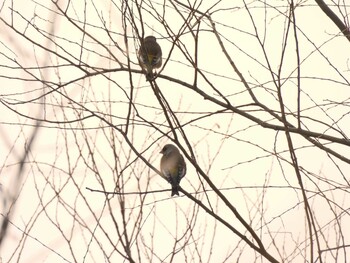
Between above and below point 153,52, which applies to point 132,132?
below

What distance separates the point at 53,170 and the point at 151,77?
230cm

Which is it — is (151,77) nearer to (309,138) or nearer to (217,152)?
(309,138)

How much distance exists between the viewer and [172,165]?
3.35 meters

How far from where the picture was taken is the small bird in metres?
3.26

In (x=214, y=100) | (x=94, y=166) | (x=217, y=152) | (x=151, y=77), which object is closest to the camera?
(x=151, y=77)

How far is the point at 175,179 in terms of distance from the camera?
324cm

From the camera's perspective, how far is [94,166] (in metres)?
3.16

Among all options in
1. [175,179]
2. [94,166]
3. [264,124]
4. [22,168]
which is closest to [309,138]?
[264,124]

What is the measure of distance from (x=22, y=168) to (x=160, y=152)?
138 cm

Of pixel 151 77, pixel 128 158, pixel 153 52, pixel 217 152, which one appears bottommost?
pixel 151 77

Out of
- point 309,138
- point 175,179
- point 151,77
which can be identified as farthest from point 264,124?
point 175,179

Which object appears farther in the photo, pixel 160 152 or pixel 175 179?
pixel 160 152

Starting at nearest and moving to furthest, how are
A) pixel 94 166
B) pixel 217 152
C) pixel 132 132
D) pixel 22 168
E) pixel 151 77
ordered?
pixel 151 77 < pixel 94 166 < pixel 132 132 < pixel 217 152 < pixel 22 168

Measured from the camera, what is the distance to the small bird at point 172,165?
128 inches
